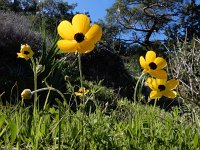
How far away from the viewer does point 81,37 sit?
5.32ft

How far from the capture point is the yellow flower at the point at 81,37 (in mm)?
1613

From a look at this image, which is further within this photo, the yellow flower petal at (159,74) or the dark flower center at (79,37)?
the yellow flower petal at (159,74)

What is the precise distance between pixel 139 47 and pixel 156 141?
917 inches

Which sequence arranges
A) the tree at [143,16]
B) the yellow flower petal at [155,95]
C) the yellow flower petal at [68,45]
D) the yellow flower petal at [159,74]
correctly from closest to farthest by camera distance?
the yellow flower petal at [68,45], the yellow flower petal at [159,74], the yellow flower petal at [155,95], the tree at [143,16]

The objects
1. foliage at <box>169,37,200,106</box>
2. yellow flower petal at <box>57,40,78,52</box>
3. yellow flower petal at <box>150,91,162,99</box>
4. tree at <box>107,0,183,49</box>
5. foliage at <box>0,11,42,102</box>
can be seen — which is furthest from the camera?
tree at <box>107,0,183,49</box>

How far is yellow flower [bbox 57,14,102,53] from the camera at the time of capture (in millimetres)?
1613

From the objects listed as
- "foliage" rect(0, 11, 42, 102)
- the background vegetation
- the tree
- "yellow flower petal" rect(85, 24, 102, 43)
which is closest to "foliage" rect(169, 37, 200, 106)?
the background vegetation

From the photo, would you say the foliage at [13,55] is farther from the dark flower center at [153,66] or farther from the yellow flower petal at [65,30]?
the yellow flower petal at [65,30]

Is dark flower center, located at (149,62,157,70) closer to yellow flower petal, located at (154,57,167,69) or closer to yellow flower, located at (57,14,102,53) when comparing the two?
yellow flower petal, located at (154,57,167,69)

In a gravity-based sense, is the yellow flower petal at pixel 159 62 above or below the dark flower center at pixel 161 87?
above

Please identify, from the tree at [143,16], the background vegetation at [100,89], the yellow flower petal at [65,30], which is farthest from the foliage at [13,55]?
the tree at [143,16]

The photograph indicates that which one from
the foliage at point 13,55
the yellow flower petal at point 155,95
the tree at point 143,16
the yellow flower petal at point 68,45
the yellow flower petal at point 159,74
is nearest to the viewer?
the yellow flower petal at point 68,45

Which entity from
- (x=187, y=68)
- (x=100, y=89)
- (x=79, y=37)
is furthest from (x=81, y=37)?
(x=187, y=68)

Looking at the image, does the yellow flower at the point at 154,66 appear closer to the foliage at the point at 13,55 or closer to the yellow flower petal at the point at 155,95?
the yellow flower petal at the point at 155,95
